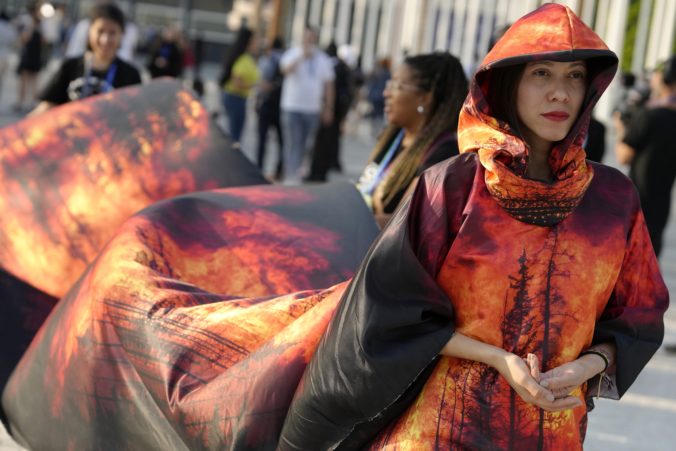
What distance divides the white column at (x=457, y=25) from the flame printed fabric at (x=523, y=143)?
58.0 ft

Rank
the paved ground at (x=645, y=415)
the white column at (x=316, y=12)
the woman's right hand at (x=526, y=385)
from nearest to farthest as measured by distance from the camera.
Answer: the woman's right hand at (x=526, y=385) < the paved ground at (x=645, y=415) < the white column at (x=316, y=12)

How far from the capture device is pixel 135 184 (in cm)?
533

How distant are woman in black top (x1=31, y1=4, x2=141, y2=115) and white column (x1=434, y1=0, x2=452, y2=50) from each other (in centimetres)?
1391

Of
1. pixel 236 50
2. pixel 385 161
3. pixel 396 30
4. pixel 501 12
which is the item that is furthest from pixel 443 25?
pixel 385 161

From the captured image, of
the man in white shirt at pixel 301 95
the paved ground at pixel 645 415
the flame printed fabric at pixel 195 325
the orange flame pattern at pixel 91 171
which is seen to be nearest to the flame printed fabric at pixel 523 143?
the flame printed fabric at pixel 195 325

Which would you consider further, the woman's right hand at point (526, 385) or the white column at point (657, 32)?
the white column at point (657, 32)

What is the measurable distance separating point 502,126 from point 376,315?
1.72 feet

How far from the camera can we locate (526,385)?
2682 millimetres

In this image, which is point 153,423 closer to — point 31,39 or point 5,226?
point 5,226

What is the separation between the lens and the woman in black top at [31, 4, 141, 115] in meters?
6.66

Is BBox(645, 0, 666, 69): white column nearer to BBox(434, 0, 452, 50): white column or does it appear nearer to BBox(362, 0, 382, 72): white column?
BBox(434, 0, 452, 50): white column

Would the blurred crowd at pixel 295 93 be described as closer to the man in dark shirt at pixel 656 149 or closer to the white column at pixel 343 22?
the man in dark shirt at pixel 656 149

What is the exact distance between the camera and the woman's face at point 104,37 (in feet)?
22.0

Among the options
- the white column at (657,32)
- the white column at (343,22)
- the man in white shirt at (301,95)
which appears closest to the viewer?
the man in white shirt at (301,95)
